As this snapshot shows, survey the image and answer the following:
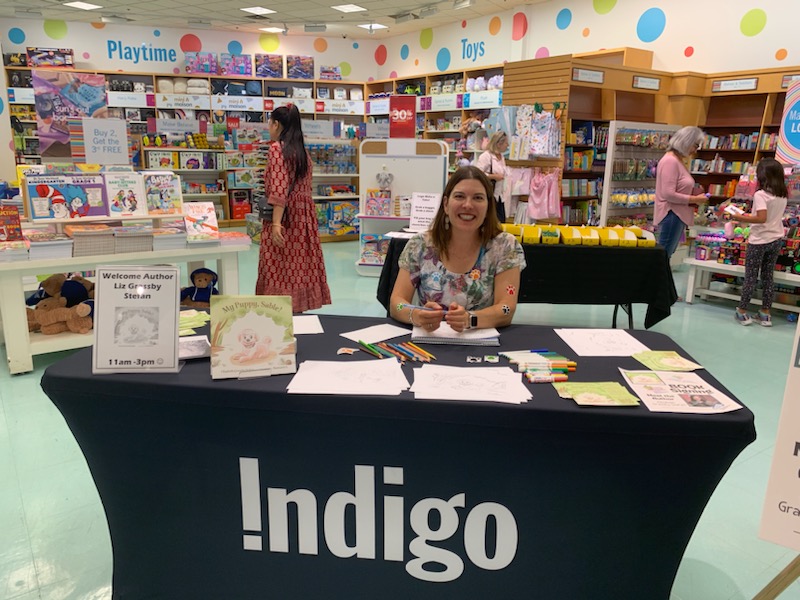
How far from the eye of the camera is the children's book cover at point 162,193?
14.5 ft

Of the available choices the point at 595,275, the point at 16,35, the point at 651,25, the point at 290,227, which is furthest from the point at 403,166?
the point at 16,35

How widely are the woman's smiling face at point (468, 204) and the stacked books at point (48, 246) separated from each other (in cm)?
283

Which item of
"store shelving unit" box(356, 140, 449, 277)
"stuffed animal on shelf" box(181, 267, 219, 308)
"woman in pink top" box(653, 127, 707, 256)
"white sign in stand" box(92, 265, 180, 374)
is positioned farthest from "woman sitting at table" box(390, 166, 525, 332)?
"store shelving unit" box(356, 140, 449, 277)

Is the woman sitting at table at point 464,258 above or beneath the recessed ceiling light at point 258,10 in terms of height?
beneath

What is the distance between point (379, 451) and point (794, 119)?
3.77m

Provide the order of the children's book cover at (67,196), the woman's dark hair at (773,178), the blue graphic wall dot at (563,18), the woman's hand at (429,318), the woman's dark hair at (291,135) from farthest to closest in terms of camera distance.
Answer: the blue graphic wall dot at (563,18) < the woman's dark hair at (773,178) < the woman's dark hair at (291,135) < the children's book cover at (67,196) < the woman's hand at (429,318)

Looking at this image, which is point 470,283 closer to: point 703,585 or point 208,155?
point 703,585

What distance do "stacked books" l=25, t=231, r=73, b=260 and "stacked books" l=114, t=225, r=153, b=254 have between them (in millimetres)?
304

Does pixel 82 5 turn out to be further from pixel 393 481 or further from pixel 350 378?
pixel 393 481

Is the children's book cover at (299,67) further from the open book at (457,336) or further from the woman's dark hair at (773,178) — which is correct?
the open book at (457,336)

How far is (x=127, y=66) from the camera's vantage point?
11.6 meters

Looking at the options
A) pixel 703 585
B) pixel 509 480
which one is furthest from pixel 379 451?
pixel 703 585

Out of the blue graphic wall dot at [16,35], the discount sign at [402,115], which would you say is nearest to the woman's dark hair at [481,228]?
the discount sign at [402,115]

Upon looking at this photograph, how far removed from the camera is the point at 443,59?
11992mm
